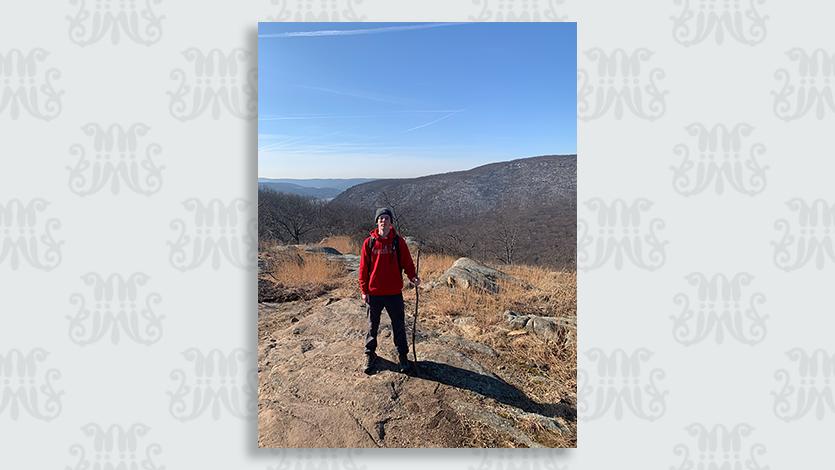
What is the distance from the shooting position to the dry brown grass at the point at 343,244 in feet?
14.0

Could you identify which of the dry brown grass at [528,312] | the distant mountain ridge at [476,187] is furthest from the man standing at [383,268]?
the dry brown grass at [528,312]

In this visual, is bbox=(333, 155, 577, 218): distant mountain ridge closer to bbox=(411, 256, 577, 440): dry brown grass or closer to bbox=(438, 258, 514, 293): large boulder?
bbox=(411, 256, 577, 440): dry brown grass

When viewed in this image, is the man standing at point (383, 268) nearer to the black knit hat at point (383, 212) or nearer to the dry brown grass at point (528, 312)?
the black knit hat at point (383, 212)

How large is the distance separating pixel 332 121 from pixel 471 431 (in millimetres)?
2209

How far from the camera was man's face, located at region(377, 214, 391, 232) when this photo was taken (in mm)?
2521

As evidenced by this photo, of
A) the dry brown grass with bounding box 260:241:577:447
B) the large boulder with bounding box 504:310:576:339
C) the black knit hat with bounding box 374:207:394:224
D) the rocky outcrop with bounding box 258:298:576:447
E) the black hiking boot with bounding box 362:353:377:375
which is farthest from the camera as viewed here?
the large boulder with bounding box 504:310:576:339

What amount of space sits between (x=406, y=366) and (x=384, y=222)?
41.3 inches

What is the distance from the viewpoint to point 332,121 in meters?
2.71

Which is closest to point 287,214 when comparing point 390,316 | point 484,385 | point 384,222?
point 384,222

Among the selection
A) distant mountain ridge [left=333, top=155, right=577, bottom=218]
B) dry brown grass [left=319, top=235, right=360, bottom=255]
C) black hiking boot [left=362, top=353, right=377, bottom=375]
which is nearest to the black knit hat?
distant mountain ridge [left=333, top=155, right=577, bottom=218]

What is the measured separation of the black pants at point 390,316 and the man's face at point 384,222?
0.47 meters

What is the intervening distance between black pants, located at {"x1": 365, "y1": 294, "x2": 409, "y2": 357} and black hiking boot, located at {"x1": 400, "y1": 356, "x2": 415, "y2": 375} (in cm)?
3

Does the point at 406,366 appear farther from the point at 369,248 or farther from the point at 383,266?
the point at 369,248

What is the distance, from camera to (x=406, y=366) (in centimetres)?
276
